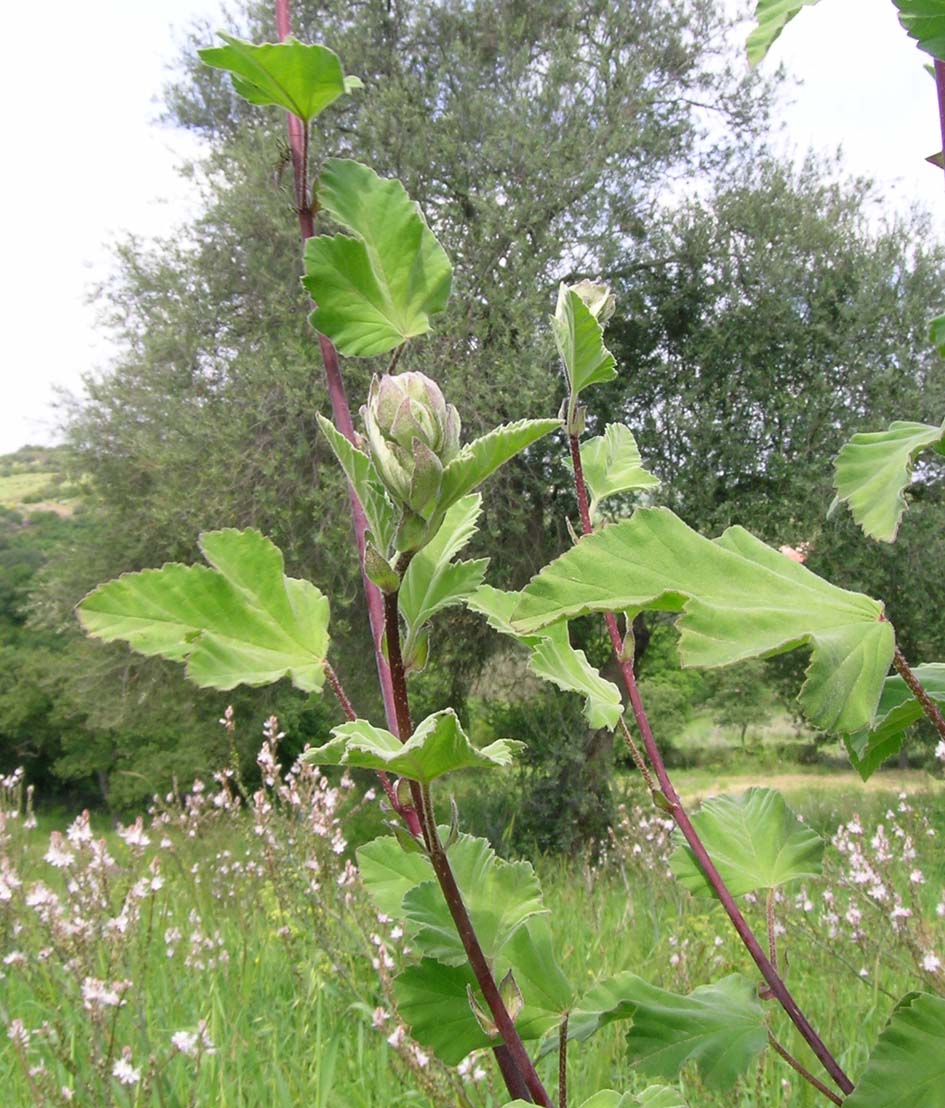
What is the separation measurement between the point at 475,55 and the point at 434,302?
27.8 feet

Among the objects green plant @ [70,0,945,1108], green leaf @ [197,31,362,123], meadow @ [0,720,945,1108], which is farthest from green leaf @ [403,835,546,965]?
meadow @ [0,720,945,1108]

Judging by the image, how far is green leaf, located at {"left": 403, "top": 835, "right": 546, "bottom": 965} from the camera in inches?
21.2

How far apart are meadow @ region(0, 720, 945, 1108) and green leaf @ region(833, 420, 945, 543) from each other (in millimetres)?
1255

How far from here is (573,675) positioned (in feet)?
2.38

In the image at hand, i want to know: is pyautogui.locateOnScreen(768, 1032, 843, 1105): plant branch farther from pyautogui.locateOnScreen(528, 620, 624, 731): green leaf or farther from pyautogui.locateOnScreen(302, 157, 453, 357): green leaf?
pyautogui.locateOnScreen(302, 157, 453, 357): green leaf

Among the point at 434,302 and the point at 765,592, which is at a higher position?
the point at 434,302

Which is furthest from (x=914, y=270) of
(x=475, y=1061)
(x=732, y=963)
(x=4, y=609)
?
(x=4, y=609)

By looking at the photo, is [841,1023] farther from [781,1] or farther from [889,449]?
[781,1]

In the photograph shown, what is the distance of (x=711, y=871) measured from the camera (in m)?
0.68

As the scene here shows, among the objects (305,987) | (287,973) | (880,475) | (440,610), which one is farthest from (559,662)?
(287,973)

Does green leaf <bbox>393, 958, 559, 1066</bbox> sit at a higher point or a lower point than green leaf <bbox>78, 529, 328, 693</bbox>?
lower

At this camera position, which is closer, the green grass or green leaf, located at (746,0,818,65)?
green leaf, located at (746,0,818,65)

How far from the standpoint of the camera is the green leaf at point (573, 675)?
67cm

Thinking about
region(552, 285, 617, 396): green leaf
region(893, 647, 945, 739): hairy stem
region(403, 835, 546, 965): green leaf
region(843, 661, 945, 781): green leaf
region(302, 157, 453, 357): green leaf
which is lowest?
region(403, 835, 546, 965): green leaf
